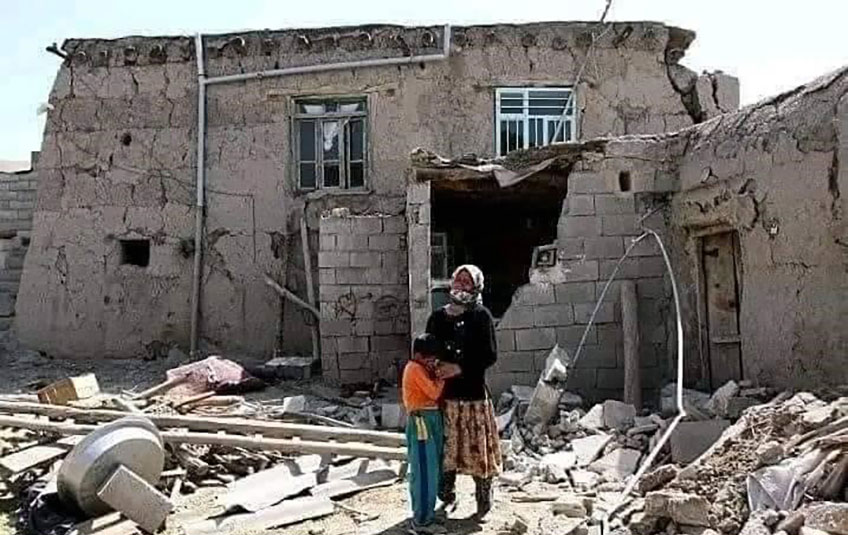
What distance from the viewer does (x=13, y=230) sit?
14.1 m

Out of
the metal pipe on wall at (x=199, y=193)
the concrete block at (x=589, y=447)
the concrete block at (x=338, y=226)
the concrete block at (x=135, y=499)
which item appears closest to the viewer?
the concrete block at (x=135, y=499)

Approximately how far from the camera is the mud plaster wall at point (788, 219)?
6.80 meters

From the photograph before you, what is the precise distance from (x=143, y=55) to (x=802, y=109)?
9.62m

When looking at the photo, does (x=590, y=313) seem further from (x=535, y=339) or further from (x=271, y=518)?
(x=271, y=518)

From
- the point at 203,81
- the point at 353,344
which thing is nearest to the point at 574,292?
the point at 353,344

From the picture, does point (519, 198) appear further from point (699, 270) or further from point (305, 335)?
point (305, 335)

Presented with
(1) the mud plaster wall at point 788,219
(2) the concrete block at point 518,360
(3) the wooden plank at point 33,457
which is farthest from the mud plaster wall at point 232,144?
(3) the wooden plank at point 33,457

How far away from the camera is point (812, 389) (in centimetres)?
688

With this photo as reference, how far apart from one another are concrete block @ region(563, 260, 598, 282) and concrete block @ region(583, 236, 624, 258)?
0.28 feet

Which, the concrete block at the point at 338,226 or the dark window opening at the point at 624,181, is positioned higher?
the dark window opening at the point at 624,181

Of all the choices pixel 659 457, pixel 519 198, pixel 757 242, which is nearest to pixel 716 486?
pixel 659 457

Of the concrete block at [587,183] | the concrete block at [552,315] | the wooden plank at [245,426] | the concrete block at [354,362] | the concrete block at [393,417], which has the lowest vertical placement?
the concrete block at [393,417]

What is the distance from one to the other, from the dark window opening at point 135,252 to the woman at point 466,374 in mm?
8955

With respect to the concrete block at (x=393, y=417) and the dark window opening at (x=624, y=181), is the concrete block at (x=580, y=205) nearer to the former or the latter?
the dark window opening at (x=624, y=181)
